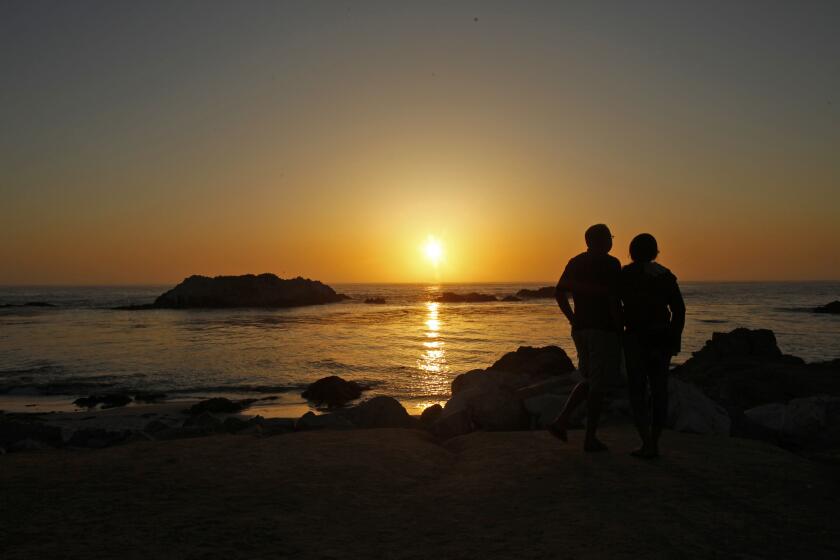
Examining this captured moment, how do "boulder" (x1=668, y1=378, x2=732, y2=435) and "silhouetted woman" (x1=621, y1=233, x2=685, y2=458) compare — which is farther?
"boulder" (x1=668, y1=378, x2=732, y2=435)

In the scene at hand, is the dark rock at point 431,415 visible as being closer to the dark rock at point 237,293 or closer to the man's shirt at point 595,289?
the man's shirt at point 595,289

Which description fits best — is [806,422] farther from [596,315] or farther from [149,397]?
[149,397]

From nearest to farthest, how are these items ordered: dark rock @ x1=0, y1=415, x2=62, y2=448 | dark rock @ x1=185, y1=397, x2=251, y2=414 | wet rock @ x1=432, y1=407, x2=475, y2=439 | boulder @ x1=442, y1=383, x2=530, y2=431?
wet rock @ x1=432, y1=407, x2=475, y2=439, boulder @ x1=442, y1=383, x2=530, y2=431, dark rock @ x1=0, y1=415, x2=62, y2=448, dark rock @ x1=185, y1=397, x2=251, y2=414

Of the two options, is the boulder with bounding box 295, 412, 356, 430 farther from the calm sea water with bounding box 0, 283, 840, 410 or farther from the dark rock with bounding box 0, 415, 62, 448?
the calm sea water with bounding box 0, 283, 840, 410

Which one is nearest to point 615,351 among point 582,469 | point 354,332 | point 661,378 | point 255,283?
point 661,378

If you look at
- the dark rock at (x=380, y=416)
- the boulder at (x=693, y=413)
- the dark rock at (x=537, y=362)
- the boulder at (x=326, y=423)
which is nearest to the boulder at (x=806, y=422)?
the boulder at (x=693, y=413)

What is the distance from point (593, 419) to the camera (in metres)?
Answer: 5.64

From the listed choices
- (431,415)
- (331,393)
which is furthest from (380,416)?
(331,393)

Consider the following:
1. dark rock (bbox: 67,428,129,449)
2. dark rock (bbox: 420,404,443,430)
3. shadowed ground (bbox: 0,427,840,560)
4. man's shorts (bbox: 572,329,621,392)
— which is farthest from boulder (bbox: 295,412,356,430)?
man's shorts (bbox: 572,329,621,392)

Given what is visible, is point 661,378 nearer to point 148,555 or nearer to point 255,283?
point 148,555

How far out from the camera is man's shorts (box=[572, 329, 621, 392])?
5.50m

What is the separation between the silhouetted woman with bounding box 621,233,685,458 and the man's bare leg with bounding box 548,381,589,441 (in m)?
0.56

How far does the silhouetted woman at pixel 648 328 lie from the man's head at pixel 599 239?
24 centimetres

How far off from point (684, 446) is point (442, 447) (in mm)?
2541
